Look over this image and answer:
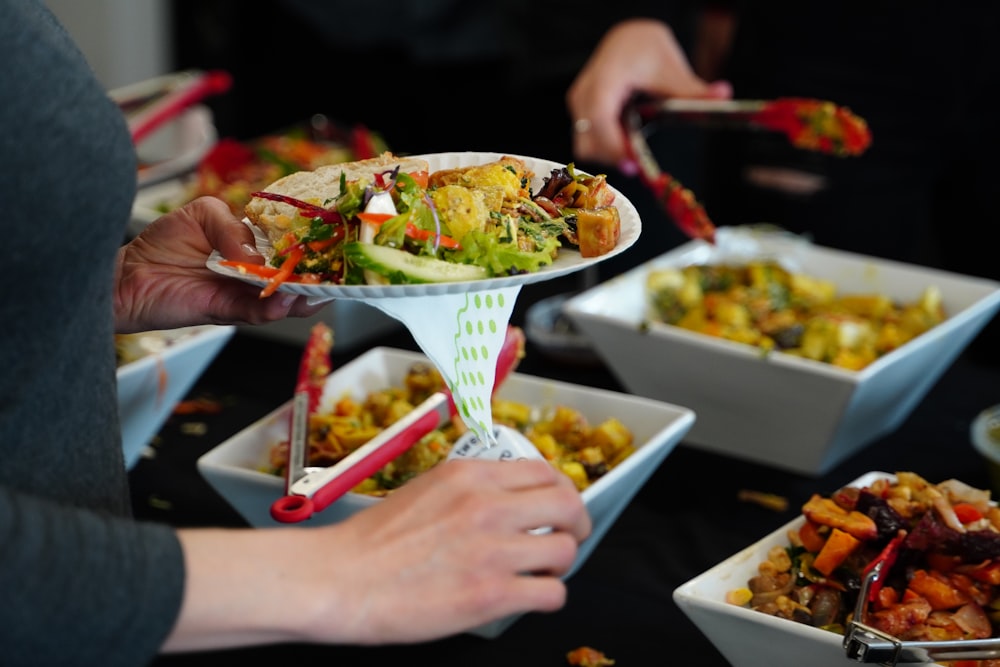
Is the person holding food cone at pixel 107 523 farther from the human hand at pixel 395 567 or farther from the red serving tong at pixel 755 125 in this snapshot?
the red serving tong at pixel 755 125

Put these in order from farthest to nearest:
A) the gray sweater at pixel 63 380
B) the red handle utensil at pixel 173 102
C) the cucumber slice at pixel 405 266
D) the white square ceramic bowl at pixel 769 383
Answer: the red handle utensil at pixel 173 102 < the white square ceramic bowl at pixel 769 383 < the cucumber slice at pixel 405 266 < the gray sweater at pixel 63 380

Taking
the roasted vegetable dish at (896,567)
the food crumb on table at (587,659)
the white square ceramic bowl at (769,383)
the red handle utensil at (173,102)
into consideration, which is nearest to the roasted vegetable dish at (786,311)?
the white square ceramic bowl at (769,383)

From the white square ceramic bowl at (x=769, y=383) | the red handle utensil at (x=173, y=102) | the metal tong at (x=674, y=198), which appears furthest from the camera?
the red handle utensil at (x=173, y=102)

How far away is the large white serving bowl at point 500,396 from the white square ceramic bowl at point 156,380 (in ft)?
0.49

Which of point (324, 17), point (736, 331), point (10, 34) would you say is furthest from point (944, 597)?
point (324, 17)

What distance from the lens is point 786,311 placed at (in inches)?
73.9

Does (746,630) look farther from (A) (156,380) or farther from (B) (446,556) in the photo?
(A) (156,380)

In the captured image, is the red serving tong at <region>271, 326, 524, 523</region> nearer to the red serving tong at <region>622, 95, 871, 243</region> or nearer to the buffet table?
the buffet table

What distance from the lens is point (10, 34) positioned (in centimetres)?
83

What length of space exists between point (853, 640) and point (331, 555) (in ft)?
1.48

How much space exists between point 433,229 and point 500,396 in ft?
2.12

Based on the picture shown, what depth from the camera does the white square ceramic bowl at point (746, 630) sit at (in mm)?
1002

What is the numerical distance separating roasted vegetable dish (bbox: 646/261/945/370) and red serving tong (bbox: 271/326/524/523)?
18.7 inches

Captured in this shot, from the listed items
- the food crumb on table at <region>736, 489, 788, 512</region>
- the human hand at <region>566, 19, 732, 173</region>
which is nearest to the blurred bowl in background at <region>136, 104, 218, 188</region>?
the human hand at <region>566, 19, 732, 173</region>
